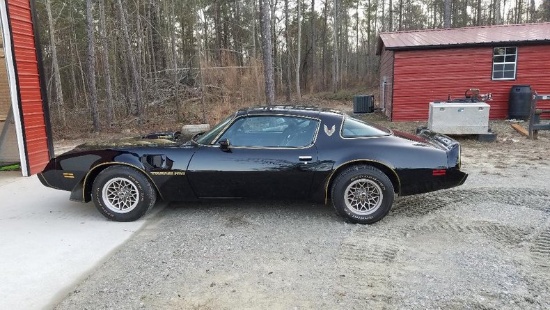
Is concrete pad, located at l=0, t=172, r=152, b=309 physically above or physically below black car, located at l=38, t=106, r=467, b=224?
below

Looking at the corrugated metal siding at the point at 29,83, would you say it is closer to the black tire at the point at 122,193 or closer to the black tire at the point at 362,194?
the black tire at the point at 122,193

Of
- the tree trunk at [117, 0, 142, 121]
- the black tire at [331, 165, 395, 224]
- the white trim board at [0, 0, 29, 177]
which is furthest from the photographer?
the tree trunk at [117, 0, 142, 121]

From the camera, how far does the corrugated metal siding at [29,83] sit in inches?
244

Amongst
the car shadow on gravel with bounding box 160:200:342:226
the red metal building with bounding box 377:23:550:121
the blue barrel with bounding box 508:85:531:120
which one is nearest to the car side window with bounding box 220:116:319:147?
the car shadow on gravel with bounding box 160:200:342:226

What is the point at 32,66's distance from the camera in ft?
21.5

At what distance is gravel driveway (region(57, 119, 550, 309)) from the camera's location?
268 cm

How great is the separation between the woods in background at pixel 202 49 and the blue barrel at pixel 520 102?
8378 mm

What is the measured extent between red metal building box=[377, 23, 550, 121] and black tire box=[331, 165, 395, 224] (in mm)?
10688

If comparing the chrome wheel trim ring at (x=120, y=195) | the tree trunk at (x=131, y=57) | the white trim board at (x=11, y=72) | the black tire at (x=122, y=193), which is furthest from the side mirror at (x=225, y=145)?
the tree trunk at (x=131, y=57)

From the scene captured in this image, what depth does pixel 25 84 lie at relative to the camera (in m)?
6.33

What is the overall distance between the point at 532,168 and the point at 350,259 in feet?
16.8

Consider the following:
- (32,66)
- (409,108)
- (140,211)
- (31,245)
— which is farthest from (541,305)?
(409,108)

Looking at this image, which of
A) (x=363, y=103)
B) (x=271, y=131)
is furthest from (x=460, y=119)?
(x=363, y=103)

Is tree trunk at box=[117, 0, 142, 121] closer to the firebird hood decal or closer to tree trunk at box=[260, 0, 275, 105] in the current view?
tree trunk at box=[260, 0, 275, 105]
